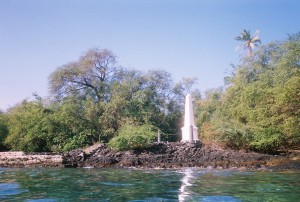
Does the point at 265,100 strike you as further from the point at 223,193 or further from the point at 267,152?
the point at 223,193

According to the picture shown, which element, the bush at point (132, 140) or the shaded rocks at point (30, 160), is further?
the bush at point (132, 140)

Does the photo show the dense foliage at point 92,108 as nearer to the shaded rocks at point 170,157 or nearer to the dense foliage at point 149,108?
the dense foliage at point 149,108

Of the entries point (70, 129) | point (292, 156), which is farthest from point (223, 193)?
point (70, 129)

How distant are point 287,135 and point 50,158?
17.2 m

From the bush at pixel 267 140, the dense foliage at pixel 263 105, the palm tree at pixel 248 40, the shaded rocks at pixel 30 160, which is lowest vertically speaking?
the shaded rocks at pixel 30 160

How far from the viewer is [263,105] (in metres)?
22.9

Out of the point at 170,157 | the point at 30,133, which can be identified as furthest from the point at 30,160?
the point at 170,157

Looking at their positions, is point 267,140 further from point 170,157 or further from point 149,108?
point 149,108

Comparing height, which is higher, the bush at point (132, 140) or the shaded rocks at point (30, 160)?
the bush at point (132, 140)

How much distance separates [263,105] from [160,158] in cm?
934

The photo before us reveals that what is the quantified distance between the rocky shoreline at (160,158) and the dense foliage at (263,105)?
1649 millimetres

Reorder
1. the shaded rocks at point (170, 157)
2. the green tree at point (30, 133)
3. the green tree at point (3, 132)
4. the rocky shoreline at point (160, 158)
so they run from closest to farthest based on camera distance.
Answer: the rocky shoreline at point (160, 158) < the shaded rocks at point (170, 157) < the green tree at point (30, 133) < the green tree at point (3, 132)

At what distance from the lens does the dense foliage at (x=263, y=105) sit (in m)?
20.9

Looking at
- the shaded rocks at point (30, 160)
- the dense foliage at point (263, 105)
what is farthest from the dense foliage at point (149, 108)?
the shaded rocks at point (30, 160)
